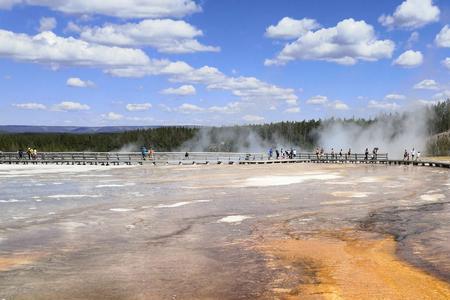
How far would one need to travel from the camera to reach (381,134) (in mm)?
109438

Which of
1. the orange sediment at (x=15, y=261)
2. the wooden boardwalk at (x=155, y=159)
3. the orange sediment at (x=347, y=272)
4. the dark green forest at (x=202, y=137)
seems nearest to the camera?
the orange sediment at (x=347, y=272)

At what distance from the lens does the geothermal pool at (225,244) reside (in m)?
9.05

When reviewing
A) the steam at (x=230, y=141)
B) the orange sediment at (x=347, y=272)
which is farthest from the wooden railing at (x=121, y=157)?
the steam at (x=230, y=141)

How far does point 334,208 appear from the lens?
1814 cm

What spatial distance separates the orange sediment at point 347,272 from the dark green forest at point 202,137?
10507cm

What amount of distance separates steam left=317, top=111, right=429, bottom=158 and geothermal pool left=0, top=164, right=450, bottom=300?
73067 millimetres

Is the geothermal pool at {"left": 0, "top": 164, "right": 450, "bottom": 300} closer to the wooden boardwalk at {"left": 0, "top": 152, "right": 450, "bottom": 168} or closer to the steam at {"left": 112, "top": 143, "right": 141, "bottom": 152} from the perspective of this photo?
the wooden boardwalk at {"left": 0, "top": 152, "right": 450, "bottom": 168}

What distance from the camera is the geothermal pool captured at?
9.05 m

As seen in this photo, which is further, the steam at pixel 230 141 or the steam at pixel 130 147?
the steam at pixel 230 141

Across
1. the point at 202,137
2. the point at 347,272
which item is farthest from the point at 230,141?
the point at 347,272

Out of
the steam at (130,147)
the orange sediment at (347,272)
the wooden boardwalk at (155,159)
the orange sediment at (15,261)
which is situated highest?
the steam at (130,147)

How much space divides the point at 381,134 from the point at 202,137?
50.9 metres

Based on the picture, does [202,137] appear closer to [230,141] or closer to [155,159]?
[230,141]

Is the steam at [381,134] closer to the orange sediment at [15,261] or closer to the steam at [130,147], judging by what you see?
the steam at [130,147]
